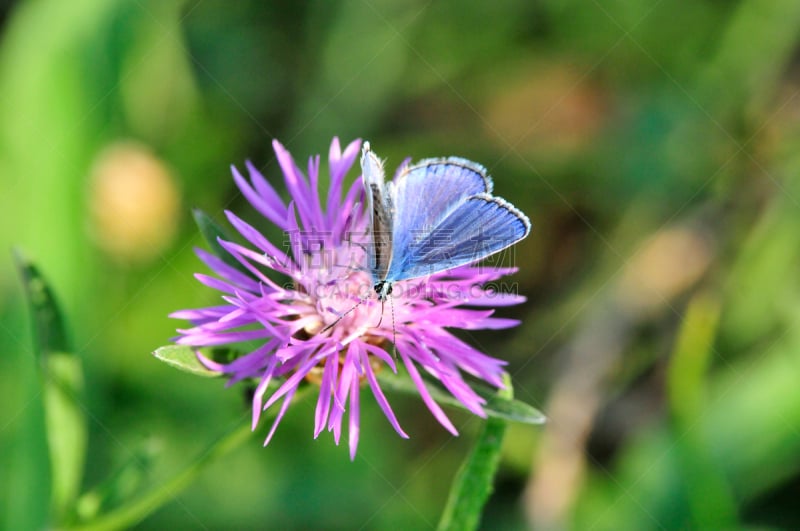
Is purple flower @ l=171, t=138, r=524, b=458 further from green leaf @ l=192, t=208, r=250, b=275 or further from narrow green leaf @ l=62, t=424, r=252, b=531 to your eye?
narrow green leaf @ l=62, t=424, r=252, b=531

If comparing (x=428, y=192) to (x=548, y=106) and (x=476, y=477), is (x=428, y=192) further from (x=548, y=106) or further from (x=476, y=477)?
(x=548, y=106)

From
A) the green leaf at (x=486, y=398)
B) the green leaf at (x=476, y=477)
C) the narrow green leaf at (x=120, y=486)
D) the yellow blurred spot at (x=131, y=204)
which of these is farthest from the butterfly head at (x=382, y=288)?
the yellow blurred spot at (x=131, y=204)

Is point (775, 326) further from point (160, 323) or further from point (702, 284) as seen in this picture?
point (160, 323)

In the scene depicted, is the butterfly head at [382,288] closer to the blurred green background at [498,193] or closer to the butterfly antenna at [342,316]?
the butterfly antenna at [342,316]

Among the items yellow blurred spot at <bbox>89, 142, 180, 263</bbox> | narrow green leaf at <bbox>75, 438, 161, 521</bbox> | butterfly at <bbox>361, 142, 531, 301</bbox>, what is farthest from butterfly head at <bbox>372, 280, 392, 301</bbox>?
yellow blurred spot at <bbox>89, 142, 180, 263</bbox>

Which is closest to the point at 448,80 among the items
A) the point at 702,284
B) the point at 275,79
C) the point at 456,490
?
the point at 275,79

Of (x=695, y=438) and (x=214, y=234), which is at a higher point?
(x=695, y=438)

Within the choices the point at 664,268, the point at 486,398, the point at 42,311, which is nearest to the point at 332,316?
the point at 486,398
